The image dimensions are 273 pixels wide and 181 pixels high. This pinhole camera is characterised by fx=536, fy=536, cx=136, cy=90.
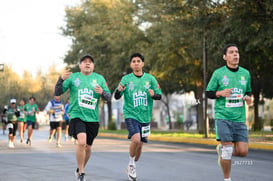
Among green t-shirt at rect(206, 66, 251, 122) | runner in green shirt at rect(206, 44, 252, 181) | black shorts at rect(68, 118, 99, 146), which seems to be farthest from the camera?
black shorts at rect(68, 118, 99, 146)

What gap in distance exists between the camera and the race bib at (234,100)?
291 inches

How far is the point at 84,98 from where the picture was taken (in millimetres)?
8078

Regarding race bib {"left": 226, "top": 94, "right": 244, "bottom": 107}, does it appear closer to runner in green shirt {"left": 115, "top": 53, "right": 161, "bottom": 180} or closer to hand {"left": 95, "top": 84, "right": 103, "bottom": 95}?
runner in green shirt {"left": 115, "top": 53, "right": 161, "bottom": 180}

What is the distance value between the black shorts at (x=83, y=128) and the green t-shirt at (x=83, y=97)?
6cm

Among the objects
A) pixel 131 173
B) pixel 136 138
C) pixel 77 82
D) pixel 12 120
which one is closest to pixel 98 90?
pixel 77 82

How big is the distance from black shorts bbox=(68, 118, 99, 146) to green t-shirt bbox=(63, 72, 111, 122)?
0.06 metres

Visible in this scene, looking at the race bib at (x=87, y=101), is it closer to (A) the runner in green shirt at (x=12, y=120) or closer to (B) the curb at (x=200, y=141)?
(B) the curb at (x=200, y=141)

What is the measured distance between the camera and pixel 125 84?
345 inches

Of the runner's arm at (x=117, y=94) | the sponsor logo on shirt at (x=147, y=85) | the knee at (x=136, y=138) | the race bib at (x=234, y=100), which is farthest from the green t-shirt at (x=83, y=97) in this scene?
the race bib at (x=234, y=100)

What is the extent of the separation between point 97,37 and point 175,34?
15.3 m

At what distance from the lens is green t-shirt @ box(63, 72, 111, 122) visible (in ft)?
26.4

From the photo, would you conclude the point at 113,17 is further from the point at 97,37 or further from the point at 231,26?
the point at 231,26

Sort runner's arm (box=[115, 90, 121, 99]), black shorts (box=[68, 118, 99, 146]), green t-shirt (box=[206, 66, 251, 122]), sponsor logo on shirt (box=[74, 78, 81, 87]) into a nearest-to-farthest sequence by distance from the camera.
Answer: green t-shirt (box=[206, 66, 251, 122]) → black shorts (box=[68, 118, 99, 146]) → sponsor logo on shirt (box=[74, 78, 81, 87]) → runner's arm (box=[115, 90, 121, 99])

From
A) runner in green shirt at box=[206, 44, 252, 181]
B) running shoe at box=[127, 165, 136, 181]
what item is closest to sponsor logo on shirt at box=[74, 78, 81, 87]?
running shoe at box=[127, 165, 136, 181]
